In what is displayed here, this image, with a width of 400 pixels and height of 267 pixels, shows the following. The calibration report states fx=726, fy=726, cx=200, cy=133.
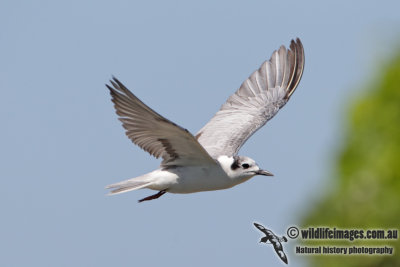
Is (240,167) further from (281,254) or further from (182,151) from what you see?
(281,254)

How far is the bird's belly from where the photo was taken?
1088 centimetres

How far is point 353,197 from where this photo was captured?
5496 millimetres

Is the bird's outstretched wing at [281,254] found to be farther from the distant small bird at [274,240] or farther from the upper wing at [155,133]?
the upper wing at [155,133]

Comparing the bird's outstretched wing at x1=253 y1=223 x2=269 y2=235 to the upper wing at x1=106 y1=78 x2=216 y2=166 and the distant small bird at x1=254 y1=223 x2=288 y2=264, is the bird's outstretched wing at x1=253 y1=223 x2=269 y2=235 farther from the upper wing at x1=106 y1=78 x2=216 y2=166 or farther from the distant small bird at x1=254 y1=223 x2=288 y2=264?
the upper wing at x1=106 y1=78 x2=216 y2=166

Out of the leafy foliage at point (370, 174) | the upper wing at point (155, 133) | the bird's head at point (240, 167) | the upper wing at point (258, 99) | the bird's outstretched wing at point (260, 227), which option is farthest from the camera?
the upper wing at point (258, 99)

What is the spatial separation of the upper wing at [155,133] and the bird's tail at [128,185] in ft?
1.46

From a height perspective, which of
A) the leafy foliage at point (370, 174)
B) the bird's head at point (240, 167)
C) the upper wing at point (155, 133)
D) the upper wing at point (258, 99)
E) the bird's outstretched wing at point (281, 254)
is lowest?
the bird's outstretched wing at point (281, 254)

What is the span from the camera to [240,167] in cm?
1119

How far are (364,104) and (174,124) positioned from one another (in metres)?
4.05

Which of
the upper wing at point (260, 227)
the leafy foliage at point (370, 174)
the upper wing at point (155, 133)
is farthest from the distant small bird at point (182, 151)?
the leafy foliage at point (370, 174)

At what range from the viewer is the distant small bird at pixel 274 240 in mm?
10406

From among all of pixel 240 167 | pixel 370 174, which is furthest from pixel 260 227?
pixel 370 174

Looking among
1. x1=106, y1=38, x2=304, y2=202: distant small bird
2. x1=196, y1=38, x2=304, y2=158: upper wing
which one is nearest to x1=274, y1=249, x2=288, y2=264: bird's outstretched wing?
x1=106, y1=38, x2=304, y2=202: distant small bird

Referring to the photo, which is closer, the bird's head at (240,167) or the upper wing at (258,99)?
the bird's head at (240,167)
